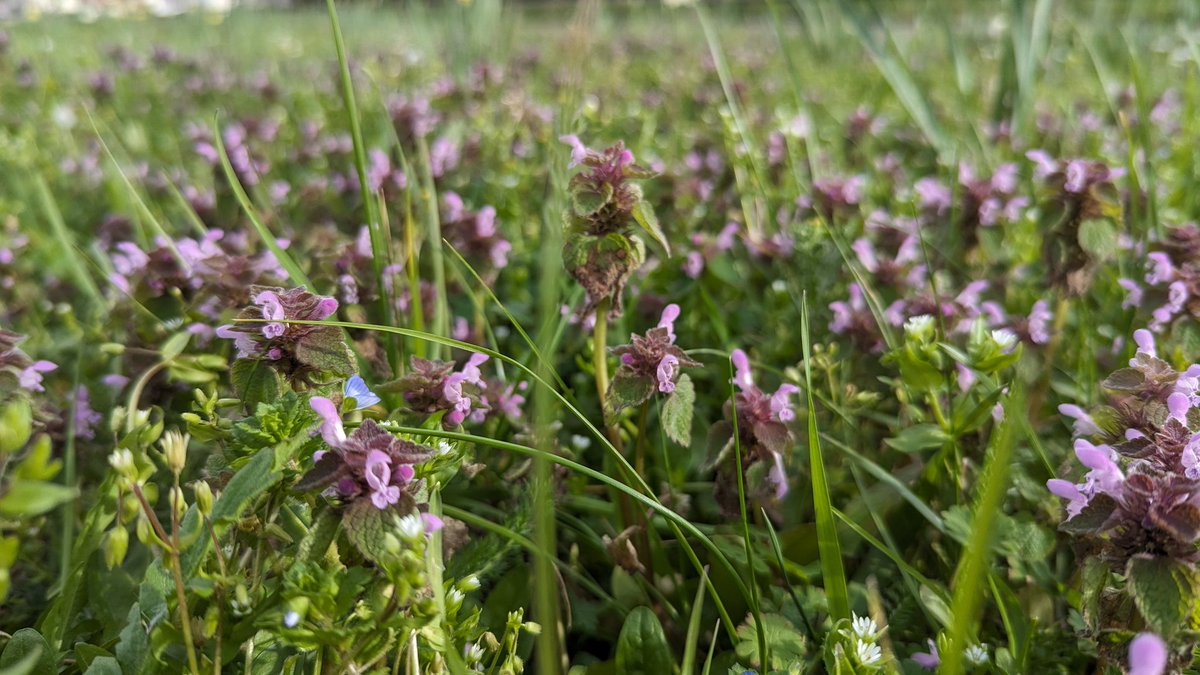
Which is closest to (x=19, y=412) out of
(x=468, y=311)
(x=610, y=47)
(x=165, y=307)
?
(x=165, y=307)

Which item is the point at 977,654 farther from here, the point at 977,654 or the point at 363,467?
the point at 363,467

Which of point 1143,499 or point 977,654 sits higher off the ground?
point 1143,499

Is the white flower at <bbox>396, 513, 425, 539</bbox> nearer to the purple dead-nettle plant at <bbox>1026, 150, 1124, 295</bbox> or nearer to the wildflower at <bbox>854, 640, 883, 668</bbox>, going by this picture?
the wildflower at <bbox>854, 640, 883, 668</bbox>

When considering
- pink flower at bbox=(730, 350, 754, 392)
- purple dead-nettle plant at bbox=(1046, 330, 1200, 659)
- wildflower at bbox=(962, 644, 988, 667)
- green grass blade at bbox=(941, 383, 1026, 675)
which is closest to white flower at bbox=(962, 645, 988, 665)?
wildflower at bbox=(962, 644, 988, 667)

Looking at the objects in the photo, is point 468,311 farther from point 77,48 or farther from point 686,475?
point 77,48

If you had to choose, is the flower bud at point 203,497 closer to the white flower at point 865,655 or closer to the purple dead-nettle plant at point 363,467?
the purple dead-nettle plant at point 363,467

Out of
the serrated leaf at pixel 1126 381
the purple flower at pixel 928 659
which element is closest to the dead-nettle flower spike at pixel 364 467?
the purple flower at pixel 928 659

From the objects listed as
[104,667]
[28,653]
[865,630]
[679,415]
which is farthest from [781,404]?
[28,653]
